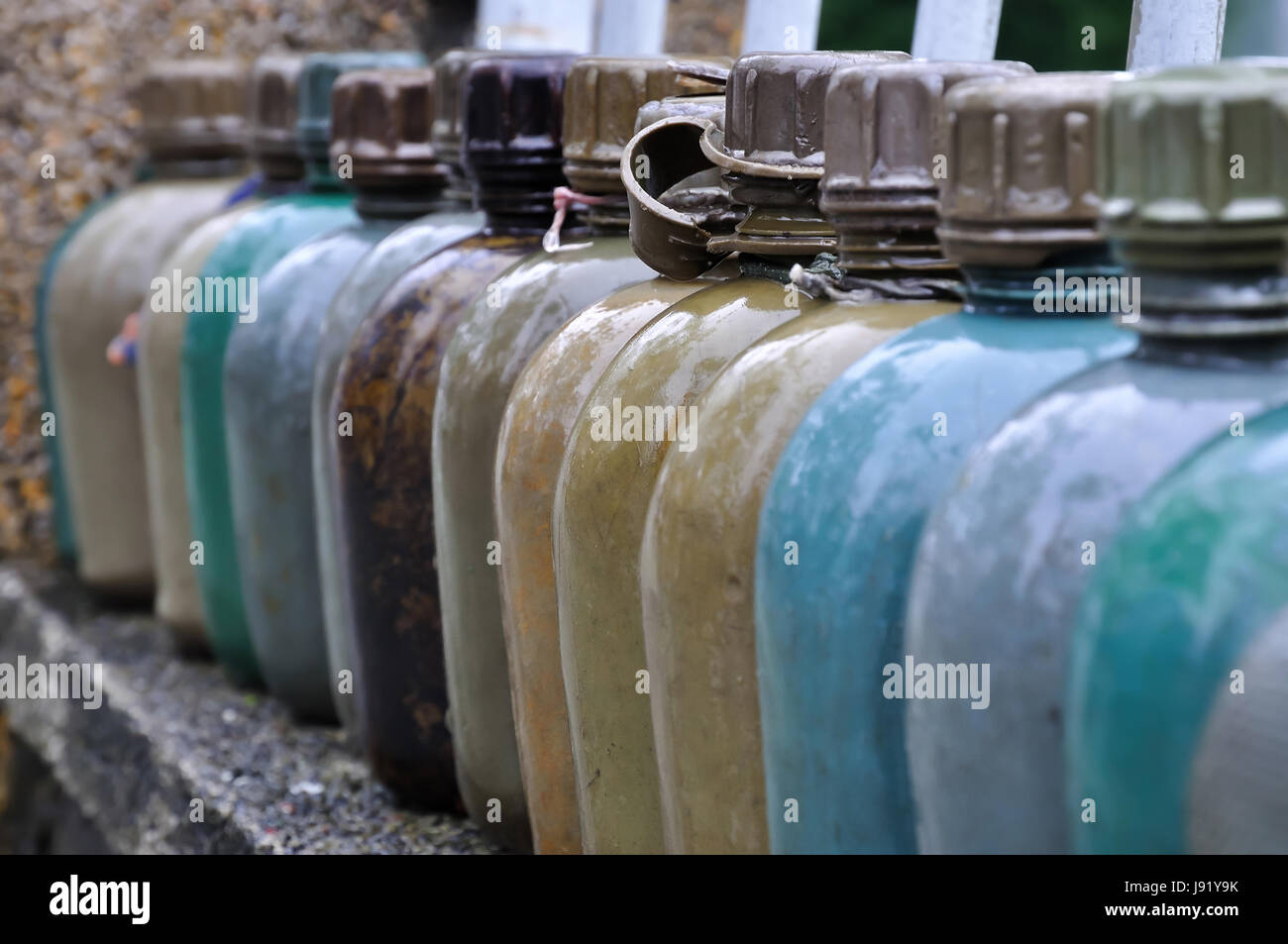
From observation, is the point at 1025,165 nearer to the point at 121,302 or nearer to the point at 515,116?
the point at 515,116

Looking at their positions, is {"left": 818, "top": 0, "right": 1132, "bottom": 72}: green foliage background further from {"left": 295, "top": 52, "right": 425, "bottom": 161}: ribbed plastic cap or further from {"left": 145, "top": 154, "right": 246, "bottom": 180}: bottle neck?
{"left": 295, "top": 52, "right": 425, "bottom": 161}: ribbed plastic cap

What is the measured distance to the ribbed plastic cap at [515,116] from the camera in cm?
104

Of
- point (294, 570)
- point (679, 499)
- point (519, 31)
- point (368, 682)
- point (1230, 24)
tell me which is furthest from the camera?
point (1230, 24)

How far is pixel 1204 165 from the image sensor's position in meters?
0.54

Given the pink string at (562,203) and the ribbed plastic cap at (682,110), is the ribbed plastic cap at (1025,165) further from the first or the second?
the pink string at (562,203)

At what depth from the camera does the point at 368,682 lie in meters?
1.10

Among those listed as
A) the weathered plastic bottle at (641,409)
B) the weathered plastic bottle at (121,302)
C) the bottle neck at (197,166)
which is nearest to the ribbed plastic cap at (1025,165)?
the weathered plastic bottle at (641,409)

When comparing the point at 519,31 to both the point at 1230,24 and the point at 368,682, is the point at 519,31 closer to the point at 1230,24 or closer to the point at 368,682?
the point at 368,682

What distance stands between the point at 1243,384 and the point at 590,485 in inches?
13.1

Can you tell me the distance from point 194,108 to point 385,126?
0.53 metres

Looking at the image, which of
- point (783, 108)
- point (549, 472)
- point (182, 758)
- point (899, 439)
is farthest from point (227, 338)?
point (899, 439)

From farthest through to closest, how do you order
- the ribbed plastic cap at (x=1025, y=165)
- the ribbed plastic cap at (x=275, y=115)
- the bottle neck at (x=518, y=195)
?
the ribbed plastic cap at (x=275, y=115)
the bottle neck at (x=518, y=195)
the ribbed plastic cap at (x=1025, y=165)

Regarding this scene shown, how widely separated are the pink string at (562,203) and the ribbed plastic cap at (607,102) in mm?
13
